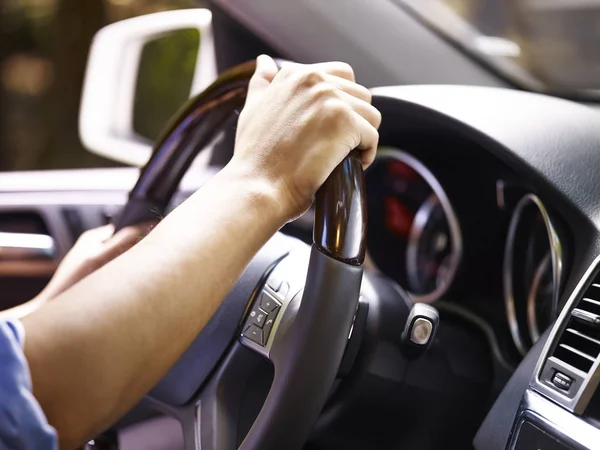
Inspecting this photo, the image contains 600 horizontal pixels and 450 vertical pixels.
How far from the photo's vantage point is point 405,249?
1.76 metres

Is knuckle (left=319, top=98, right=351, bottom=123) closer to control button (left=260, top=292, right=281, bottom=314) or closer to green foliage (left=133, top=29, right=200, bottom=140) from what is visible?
control button (left=260, top=292, right=281, bottom=314)

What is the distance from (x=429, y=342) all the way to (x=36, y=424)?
44cm

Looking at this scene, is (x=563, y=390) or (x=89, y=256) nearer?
(x=563, y=390)

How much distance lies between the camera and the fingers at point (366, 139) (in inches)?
29.7

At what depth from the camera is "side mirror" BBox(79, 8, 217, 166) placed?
2.17 meters

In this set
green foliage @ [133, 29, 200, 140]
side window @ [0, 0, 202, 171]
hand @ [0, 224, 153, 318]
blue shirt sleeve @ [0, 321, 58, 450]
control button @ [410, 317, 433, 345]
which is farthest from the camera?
side window @ [0, 0, 202, 171]

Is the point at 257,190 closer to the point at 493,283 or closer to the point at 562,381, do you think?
the point at 562,381

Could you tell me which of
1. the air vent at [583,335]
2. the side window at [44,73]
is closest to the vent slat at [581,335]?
the air vent at [583,335]

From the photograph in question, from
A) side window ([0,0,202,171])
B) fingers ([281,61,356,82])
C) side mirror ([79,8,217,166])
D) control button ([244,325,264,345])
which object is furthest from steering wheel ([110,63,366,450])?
side window ([0,0,202,171])

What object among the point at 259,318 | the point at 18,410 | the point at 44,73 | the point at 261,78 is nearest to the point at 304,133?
the point at 261,78

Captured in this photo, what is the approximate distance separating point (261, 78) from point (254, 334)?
0.29 metres

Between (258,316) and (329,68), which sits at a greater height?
(329,68)

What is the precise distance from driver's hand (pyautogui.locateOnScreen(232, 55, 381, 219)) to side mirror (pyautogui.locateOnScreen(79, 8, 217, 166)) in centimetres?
138

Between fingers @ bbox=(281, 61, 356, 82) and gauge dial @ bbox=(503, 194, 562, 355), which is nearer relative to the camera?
fingers @ bbox=(281, 61, 356, 82)
